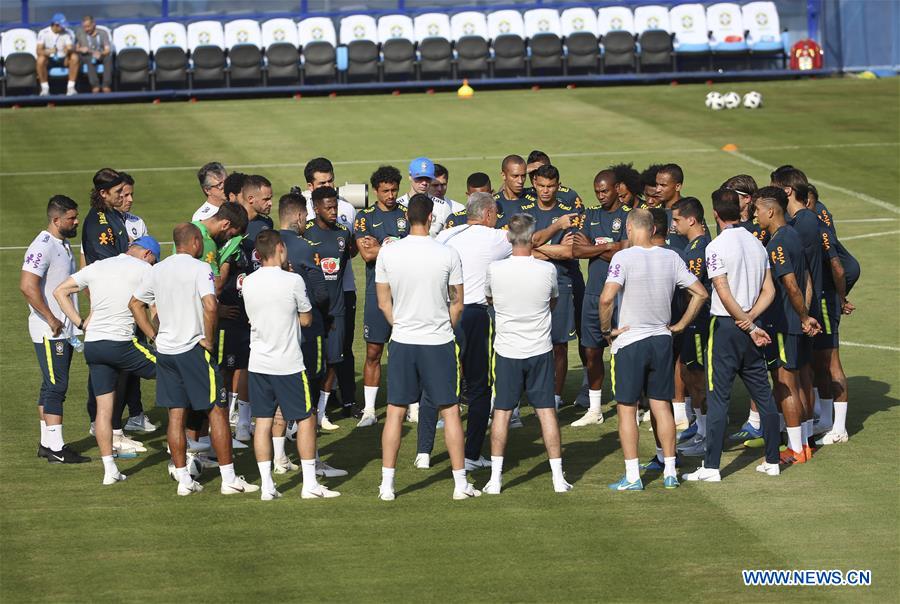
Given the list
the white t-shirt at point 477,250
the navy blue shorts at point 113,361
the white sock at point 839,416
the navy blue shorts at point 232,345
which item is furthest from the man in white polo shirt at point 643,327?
the navy blue shorts at point 113,361

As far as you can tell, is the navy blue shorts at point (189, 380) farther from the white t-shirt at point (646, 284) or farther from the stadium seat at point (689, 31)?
the stadium seat at point (689, 31)

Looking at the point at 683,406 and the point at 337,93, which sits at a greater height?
the point at 337,93

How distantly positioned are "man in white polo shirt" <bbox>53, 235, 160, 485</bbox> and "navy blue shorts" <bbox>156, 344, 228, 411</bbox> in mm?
644

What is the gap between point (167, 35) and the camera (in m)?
35.4

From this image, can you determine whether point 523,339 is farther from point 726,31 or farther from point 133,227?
point 726,31

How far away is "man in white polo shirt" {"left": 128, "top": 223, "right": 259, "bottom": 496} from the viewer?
10.6 meters

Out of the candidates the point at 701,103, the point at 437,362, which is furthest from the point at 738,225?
the point at 701,103

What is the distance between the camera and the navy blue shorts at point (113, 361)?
11281mm

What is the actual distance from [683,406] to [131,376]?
5.20m

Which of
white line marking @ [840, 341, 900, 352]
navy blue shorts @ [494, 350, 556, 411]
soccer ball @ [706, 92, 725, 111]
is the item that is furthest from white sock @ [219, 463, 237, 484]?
soccer ball @ [706, 92, 725, 111]

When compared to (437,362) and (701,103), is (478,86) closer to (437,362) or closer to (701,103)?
(701,103)

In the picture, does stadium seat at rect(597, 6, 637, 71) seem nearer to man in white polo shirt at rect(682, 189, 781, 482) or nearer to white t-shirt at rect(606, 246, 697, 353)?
man in white polo shirt at rect(682, 189, 781, 482)

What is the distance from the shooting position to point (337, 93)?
35.2 meters

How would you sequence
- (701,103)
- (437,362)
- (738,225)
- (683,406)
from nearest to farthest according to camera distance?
1. (437,362)
2. (738,225)
3. (683,406)
4. (701,103)
